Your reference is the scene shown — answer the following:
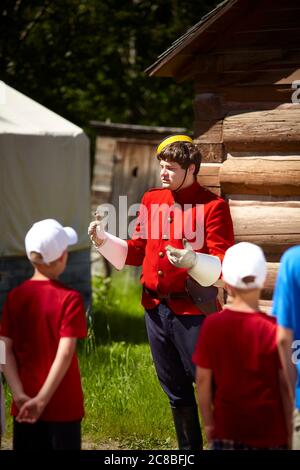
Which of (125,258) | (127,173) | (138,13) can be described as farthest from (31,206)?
(138,13)

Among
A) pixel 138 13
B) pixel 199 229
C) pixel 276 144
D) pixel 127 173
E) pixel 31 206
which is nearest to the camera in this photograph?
pixel 199 229

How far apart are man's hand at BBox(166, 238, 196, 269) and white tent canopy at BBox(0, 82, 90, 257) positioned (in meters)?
5.30

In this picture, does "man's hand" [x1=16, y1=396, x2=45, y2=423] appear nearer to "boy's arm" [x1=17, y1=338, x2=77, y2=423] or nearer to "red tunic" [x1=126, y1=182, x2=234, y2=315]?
"boy's arm" [x1=17, y1=338, x2=77, y2=423]

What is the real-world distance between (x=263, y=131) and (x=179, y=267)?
204 cm

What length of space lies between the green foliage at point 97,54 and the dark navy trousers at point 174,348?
26.1ft

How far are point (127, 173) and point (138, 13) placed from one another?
3081mm

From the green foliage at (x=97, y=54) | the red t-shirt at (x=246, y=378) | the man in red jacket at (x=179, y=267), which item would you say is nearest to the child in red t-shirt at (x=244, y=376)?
the red t-shirt at (x=246, y=378)

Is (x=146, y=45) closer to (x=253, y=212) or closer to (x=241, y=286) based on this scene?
(x=253, y=212)

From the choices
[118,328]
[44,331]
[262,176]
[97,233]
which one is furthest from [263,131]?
[118,328]

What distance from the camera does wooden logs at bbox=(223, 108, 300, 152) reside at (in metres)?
6.39

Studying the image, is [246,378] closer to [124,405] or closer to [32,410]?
[32,410]

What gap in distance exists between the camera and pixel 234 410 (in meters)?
3.77

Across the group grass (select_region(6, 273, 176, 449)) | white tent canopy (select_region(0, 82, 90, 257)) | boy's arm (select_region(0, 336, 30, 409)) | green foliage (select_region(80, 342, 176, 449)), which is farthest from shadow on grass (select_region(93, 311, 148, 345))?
boy's arm (select_region(0, 336, 30, 409))

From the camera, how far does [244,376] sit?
3760 millimetres
